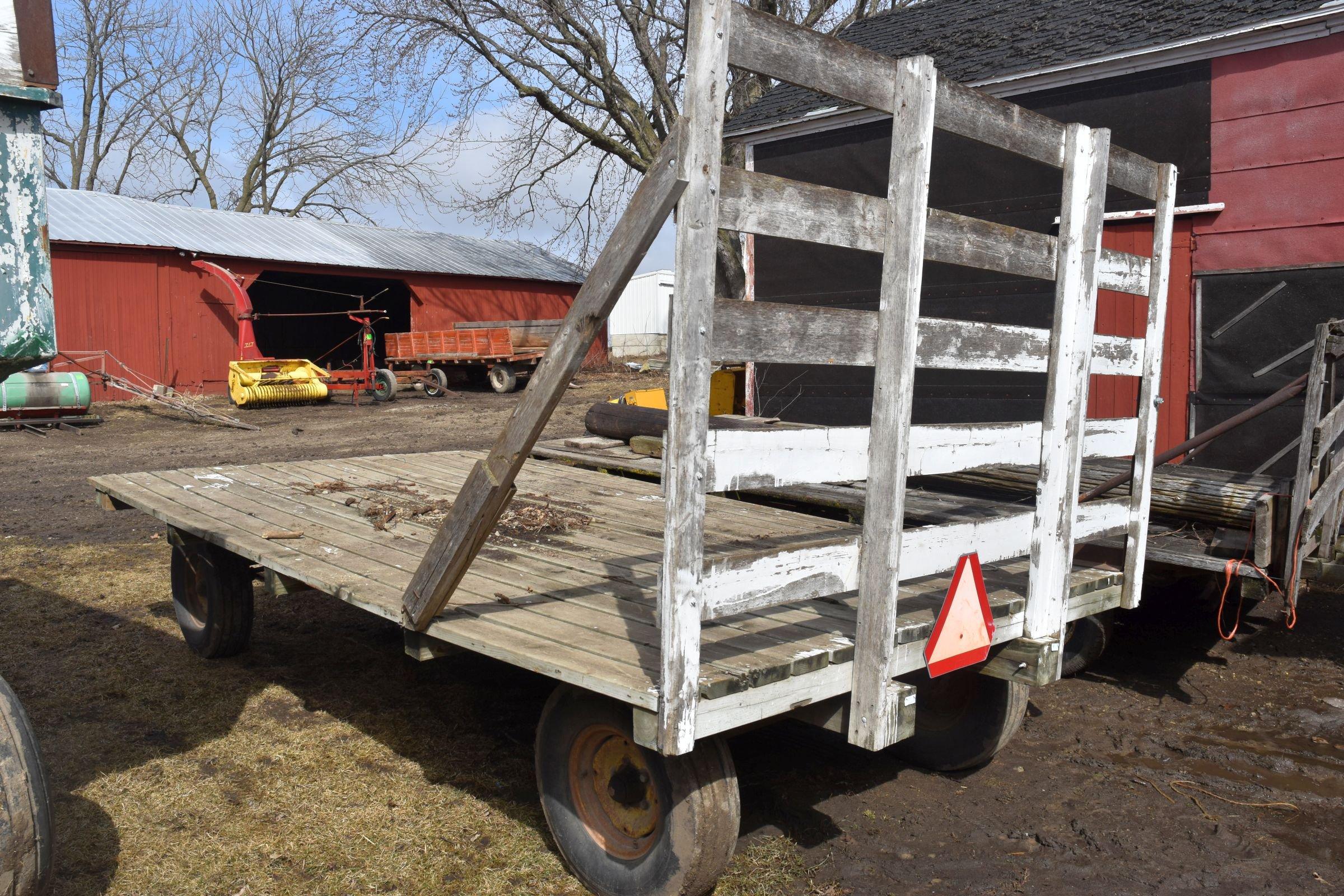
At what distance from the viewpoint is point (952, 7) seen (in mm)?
11312

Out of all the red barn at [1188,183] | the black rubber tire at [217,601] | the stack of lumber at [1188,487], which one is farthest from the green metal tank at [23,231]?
the red barn at [1188,183]

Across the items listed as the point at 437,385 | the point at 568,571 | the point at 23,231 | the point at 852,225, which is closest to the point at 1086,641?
the point at 568,571

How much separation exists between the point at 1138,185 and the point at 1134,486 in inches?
46.2

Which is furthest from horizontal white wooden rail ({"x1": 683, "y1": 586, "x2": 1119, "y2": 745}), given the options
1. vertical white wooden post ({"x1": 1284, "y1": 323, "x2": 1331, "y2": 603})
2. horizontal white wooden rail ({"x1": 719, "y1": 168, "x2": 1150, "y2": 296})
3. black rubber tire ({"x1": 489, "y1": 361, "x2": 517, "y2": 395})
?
black rubber tire ({"x1": 489, "y1": 361, "x2": 517, "y2": 395})

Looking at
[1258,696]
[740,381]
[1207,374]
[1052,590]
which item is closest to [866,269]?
[740,381]

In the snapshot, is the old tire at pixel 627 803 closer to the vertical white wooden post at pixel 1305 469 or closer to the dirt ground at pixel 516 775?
the dirt ground at pixel 516 775

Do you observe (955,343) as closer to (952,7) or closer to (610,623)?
(610,623)

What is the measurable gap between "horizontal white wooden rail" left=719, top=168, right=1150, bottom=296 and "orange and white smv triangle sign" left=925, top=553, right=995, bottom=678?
36.2 inches

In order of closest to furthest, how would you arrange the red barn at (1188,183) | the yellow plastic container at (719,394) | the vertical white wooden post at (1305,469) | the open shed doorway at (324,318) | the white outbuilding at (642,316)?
the vertical white wooden post at (1305,469)
the red barn at (1188,183)
the yellow plastic container at (719,394)
the open shed doorway at (324,318)
the white outbuilding at (642,316)

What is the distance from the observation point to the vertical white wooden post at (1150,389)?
3805 millimetres

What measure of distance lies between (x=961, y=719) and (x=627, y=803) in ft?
5.35

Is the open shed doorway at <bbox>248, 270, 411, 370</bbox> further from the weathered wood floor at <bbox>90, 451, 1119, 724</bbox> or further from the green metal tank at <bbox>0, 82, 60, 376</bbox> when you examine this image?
the green metal tank at <bbox>0, 82, 60, 376</bbox>

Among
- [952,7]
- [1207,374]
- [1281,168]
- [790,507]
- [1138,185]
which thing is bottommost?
[790,507]

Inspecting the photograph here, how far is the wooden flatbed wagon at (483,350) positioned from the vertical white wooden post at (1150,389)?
60.1 ft
